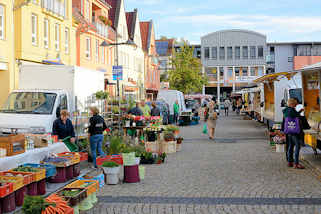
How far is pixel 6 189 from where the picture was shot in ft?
20.3

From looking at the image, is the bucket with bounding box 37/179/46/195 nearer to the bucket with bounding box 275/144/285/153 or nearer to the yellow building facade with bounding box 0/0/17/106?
the bucket with bounding box 275/144/285/153

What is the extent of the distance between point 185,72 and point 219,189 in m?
43.9

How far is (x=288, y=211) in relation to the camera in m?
6.56

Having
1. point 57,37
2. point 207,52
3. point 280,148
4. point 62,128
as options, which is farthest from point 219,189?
point 207,52

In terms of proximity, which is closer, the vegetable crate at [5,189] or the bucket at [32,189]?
the vegetable crate at [5,189]

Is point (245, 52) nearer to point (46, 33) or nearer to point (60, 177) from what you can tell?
point (46, 33)

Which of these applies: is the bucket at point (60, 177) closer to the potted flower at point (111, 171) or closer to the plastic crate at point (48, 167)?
the plastic crate at point (48, 167)

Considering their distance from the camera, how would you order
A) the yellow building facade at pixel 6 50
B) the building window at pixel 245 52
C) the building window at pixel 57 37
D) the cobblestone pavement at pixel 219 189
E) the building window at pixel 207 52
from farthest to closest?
the building window at pixel 207 52 → the building window at pixel 245 52 → the building window at pixel 57 37 → the yellow building facade at pixel 6 50 → the cobblestone pavement at pixel 219 189

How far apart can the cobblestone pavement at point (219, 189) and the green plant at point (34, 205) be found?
1.29 meters

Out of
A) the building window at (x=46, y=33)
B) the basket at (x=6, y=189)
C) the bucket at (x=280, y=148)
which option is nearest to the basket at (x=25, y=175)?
the basket at (x=6, y=189)

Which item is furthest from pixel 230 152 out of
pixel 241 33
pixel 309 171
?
pixel 241 33

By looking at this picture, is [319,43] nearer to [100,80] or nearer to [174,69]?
[174,69]

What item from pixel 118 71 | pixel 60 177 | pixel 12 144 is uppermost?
pixel 118 71

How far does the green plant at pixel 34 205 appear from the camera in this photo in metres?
5.53
